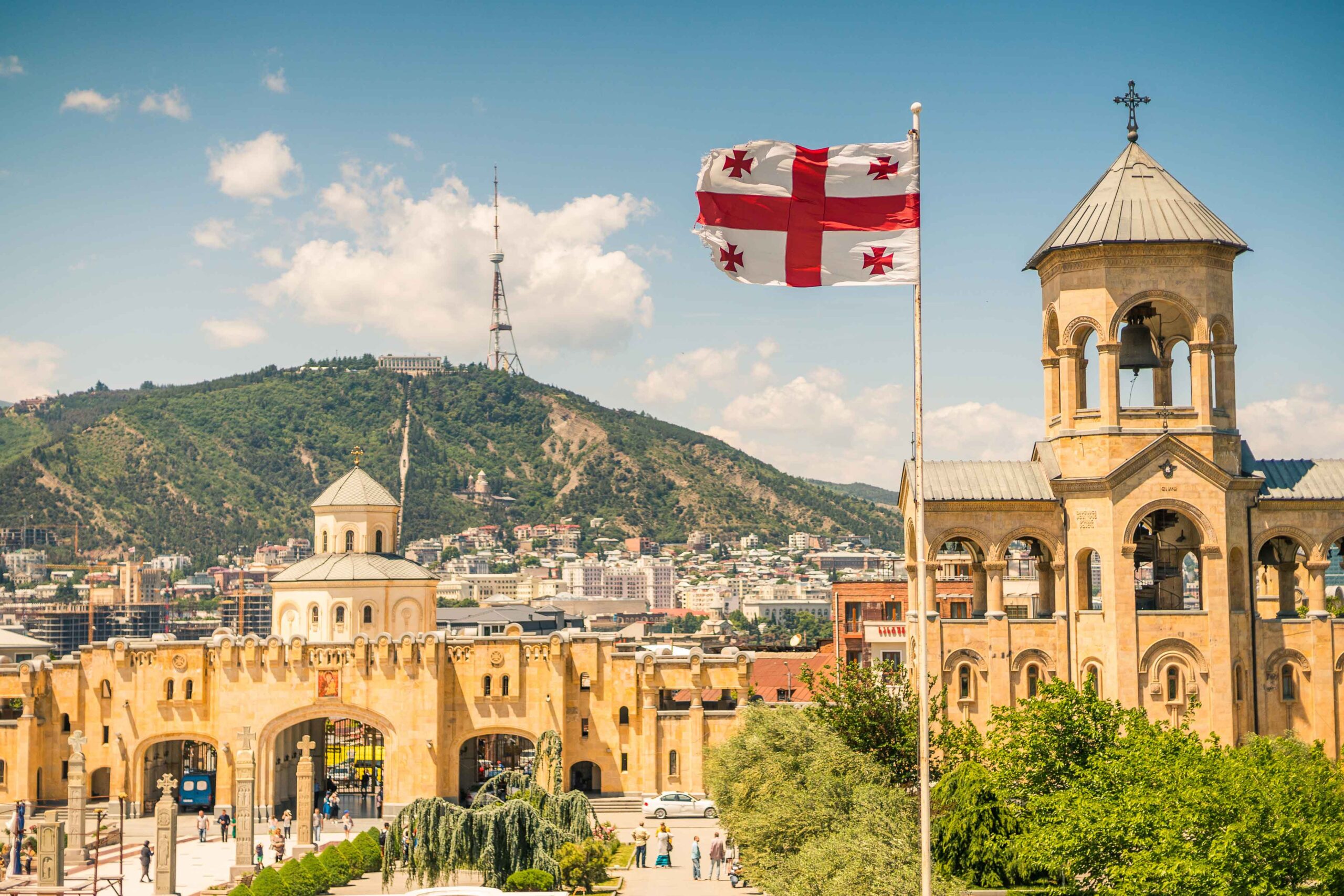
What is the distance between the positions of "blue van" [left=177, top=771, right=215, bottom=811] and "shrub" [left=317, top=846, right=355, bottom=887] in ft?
61.1

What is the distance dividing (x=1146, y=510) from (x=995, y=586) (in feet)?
15.6

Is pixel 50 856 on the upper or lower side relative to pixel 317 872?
upper

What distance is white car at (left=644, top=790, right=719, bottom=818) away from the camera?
57594 mm

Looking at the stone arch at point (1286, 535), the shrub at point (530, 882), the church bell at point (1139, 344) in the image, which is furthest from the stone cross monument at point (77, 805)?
the stone arch at point (1286, 535)

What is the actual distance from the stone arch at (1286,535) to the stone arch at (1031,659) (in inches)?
258

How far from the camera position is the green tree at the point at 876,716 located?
39656 mm

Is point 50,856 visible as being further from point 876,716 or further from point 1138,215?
point 1138,215

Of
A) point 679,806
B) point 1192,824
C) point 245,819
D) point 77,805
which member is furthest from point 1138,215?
point 77,805

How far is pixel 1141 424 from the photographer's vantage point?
42.2m

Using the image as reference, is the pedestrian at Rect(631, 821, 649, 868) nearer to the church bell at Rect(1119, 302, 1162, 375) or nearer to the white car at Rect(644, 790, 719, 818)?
the white car at Rect(644, 790, 719, 818)

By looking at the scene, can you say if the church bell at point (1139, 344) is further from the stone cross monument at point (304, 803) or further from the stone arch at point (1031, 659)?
the stone cross monument at point (304, 803)

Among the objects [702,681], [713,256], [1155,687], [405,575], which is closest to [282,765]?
→ [405,575]

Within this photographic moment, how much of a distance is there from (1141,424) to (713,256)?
22058 millimetres

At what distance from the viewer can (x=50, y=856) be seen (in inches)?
1578
